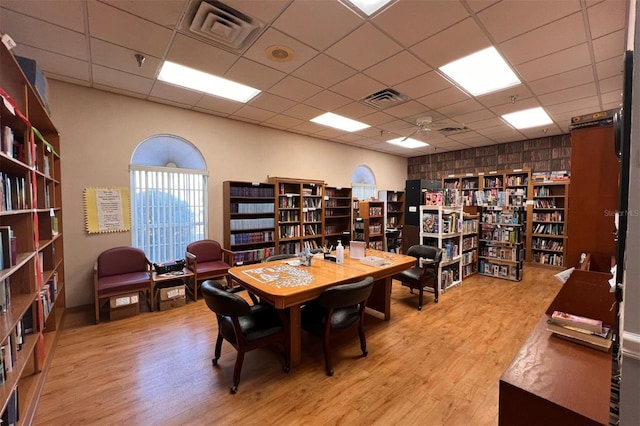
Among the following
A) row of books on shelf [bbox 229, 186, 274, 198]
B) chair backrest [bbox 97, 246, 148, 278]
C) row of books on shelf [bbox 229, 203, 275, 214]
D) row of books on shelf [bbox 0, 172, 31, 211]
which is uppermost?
row of books on shelf [bbox 229, 186, 274, 198]

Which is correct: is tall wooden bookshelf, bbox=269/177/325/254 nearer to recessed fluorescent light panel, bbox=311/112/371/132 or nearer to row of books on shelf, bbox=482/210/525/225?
recessed fluorescent light panel, bbox=311/112/371/132

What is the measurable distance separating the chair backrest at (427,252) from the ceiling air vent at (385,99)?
2.35 meters

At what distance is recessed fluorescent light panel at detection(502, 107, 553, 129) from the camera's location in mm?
4699

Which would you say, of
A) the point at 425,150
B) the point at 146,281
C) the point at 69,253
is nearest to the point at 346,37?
the point at 146,281

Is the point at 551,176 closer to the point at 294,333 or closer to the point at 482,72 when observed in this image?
the point at 482,72

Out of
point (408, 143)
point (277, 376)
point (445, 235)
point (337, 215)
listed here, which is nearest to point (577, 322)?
point (277, 376)

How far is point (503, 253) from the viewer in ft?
17.9

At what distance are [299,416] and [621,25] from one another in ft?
13.9

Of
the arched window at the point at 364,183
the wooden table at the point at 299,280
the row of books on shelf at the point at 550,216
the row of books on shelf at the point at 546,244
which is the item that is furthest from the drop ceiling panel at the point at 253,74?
the row of books on shelf at the point at 546,244

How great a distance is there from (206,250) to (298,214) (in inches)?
81.1

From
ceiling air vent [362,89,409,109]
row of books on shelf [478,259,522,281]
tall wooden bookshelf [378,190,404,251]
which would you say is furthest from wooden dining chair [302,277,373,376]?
tall wooden bookshelf [378,190,404,251]

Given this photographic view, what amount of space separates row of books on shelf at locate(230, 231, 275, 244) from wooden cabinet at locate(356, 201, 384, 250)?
93.9 inches

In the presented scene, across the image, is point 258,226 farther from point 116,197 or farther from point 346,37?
point 346,37

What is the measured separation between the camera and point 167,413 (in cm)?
197
